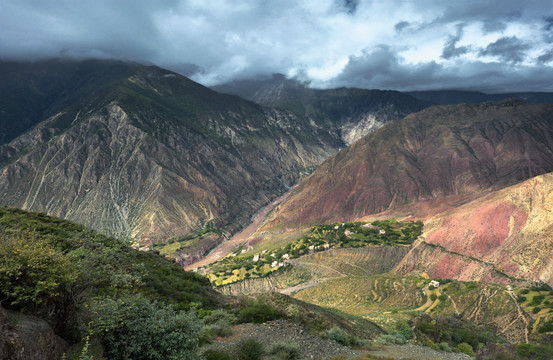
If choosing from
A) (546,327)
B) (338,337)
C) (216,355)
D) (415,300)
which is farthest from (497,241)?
(216,355)

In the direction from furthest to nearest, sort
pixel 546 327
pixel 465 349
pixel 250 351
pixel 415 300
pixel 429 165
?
pixel 429 165 → pixel 415 300 → pixel 546 327 → pixel 465 349 → pixel 250 351

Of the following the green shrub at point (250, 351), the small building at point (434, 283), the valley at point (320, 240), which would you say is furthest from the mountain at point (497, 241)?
the green shrub at point (250, 351)

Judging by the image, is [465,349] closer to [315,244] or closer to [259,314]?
[259,314]

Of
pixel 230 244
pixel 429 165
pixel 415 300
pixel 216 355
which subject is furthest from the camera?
pixel 429 165

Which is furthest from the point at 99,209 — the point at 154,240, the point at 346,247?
the point at 346,247

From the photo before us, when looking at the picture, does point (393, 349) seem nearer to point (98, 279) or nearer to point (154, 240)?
point (98, 279)

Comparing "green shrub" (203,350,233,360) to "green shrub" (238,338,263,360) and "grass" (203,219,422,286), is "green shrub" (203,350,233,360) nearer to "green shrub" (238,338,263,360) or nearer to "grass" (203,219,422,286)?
"green shrub" (238,338,263,360)
